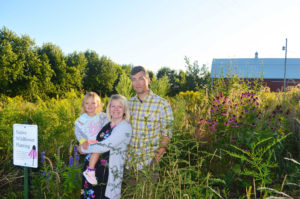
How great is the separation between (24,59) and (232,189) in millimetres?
26245

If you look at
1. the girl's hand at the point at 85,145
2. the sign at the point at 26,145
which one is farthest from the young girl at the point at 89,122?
the sign at the point at 26,145

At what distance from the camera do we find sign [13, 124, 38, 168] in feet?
9.71

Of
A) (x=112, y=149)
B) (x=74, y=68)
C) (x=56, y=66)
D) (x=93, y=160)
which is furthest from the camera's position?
(x=74, y=68)

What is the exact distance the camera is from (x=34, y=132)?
2.96 meters

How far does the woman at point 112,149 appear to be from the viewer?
2.70 m

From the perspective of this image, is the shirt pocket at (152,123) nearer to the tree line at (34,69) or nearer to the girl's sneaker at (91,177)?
the girl's sneaker at (91,177)

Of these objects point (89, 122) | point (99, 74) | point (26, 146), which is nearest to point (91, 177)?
point (89, 122)

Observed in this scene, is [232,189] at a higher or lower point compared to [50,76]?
lower

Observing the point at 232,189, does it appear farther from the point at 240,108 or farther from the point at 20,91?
the point at 20,91

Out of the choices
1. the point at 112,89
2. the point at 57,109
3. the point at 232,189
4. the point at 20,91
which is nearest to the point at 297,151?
the point at 232,189

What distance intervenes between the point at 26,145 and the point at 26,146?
12 mm

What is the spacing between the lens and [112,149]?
8.66 ft

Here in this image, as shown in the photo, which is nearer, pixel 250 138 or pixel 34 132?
pixel 34 132

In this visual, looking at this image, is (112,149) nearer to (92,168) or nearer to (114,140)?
(114,140)
